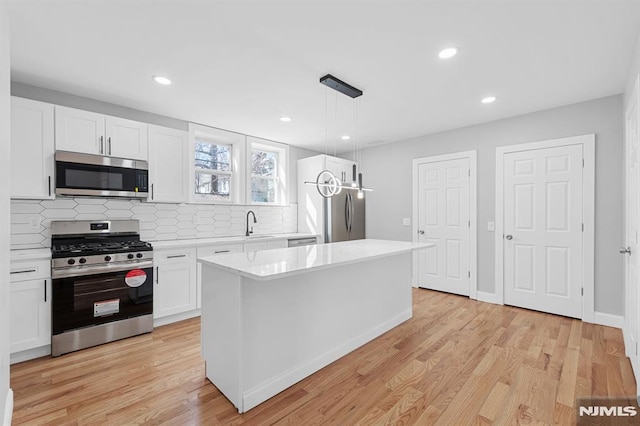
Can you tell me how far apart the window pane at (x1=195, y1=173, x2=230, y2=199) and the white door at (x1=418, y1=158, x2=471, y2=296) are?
3.11 meters

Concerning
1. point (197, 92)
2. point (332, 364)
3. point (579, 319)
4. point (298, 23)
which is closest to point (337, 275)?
point (332, 364)

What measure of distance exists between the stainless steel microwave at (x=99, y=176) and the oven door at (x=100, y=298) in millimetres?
852

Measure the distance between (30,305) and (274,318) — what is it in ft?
7.26

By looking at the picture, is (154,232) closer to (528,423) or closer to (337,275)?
(337,275)

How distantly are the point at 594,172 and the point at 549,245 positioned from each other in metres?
0.94

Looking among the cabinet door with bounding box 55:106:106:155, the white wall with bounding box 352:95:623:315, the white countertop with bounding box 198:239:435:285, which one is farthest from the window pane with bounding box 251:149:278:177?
the white countertop with bounding box 198:239:435:285

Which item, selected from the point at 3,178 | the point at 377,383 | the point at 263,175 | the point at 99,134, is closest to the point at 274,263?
the point at 377,383

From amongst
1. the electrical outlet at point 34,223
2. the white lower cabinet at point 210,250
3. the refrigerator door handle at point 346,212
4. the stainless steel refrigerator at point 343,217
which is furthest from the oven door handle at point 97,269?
the refrigerator door handle at point 346,212

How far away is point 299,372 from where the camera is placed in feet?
7.21

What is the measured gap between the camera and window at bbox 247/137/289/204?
16.3ft

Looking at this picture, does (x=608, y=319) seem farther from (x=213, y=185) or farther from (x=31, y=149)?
(x=31, y=149)

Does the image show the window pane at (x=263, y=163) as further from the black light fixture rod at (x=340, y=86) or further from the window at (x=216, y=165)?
the black light fixture rod at (x=340, y=86)

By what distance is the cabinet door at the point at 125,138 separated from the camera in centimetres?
316
